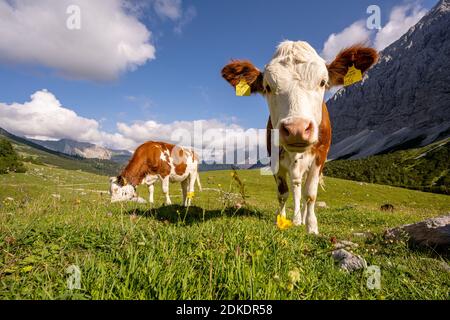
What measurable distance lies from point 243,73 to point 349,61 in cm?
→ 263

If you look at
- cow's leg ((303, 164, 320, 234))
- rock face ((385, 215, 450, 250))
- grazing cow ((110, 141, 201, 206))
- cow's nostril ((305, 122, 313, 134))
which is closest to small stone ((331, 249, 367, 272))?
cow's nostril ((305, 122, 313, 134))

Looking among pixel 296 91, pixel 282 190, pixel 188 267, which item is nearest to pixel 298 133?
pixel 296 91

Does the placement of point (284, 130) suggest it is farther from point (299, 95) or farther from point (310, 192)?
point (310, 192)

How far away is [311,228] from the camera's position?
7.10 meters

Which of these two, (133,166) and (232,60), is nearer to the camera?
(232,60)

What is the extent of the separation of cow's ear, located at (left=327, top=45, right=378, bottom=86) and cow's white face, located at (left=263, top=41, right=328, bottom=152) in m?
0.94

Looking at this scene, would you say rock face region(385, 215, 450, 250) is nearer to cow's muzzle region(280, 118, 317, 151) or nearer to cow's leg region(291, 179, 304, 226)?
cow's leg region(291, 179, 304, 226)

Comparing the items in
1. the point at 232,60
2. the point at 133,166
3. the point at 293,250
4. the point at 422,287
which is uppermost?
the point at 232,60

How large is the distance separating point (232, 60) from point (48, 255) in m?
6.00

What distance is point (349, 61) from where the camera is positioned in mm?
7418

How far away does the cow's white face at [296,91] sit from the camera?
4.82 meters

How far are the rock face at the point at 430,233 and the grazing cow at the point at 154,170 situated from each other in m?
10.2
